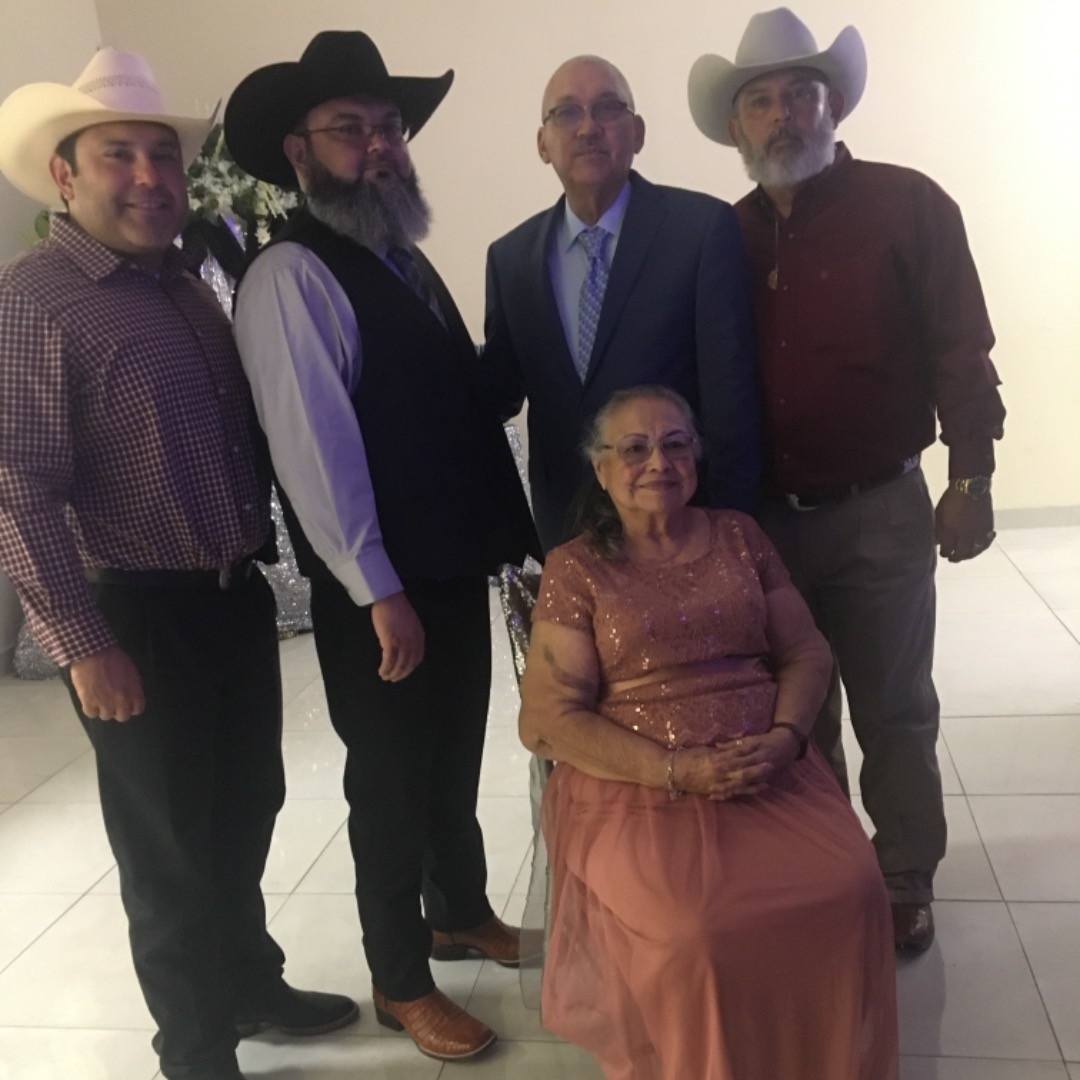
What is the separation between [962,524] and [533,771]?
91 centimetres

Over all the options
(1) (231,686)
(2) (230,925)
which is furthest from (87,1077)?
(1) (231,686)

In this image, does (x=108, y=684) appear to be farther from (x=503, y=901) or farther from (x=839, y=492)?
(x=839, y=492)

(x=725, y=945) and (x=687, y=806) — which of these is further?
(x=687, y=806)

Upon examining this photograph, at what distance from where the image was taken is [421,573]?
1.80m

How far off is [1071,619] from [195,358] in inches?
128

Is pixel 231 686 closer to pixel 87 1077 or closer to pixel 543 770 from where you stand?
pixel 543 770

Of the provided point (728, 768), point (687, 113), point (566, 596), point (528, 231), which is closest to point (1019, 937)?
point (728, 768)

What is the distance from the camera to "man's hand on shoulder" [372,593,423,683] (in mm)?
1709

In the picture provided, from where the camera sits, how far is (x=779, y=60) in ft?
6.55

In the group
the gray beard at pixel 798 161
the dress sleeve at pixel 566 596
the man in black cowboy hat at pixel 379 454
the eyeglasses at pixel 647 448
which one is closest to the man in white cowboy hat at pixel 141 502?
the man in black cowboy hat at pixel 379 454

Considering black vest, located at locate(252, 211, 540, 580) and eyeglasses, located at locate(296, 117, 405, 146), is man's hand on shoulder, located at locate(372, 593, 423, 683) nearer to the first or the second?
black vest, located at locate(252, 211, 540, 580)

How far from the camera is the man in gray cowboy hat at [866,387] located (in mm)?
1946

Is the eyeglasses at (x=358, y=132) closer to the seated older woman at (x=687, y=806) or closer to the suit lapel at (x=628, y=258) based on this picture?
the suit lapel at (x=628, y=258)

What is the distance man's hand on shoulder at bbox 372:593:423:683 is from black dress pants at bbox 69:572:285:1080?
25 cm
